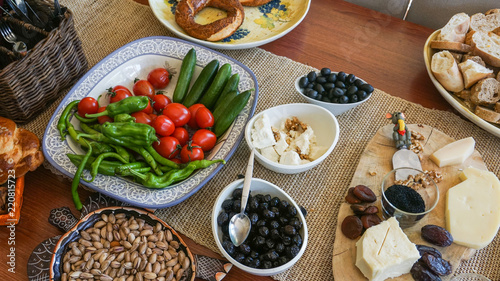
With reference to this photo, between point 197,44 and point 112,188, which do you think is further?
point 197,44

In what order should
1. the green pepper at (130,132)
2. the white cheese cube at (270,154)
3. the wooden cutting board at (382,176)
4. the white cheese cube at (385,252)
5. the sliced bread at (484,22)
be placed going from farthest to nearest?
the sliced bread at (484,22) → the white cheese cube at (270,154) → the green pepper at (130,132) → the wooden cutting board at (382,176) → the white cheese cube at (385,252)

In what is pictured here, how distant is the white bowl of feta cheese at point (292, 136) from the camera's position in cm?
148

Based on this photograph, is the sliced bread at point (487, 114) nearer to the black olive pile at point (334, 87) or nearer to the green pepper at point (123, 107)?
the black olive pile at point (334, 87)

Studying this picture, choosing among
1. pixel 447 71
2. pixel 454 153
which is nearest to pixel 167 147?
pixel 454 153

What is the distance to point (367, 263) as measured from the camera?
3.94 ft

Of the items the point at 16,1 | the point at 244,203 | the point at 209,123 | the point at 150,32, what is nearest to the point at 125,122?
the point at 209,123

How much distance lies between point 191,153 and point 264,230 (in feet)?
1.30

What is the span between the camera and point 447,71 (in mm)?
1701

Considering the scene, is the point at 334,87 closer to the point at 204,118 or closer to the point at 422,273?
the point at 204,118

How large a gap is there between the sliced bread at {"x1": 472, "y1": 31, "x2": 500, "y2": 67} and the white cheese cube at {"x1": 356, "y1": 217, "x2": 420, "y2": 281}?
3.14 feet

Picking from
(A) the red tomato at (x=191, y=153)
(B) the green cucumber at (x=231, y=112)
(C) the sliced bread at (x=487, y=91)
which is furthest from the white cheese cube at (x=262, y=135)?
(C) the sliced bread at (x=487, y=91)

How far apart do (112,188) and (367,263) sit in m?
0.87

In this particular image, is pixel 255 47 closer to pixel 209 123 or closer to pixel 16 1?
pixel 209 123

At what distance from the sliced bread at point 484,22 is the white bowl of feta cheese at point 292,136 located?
912mm
